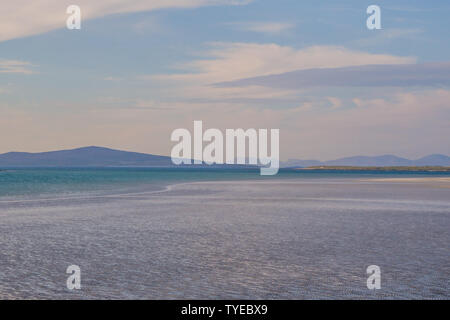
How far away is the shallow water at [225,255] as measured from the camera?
11.6 m

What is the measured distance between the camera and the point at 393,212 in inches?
1141

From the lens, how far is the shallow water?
11586 millimetres

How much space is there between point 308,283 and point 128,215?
1717cm

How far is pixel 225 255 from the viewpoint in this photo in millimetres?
15758

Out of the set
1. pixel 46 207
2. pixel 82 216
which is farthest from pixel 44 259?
pixel 46 207
